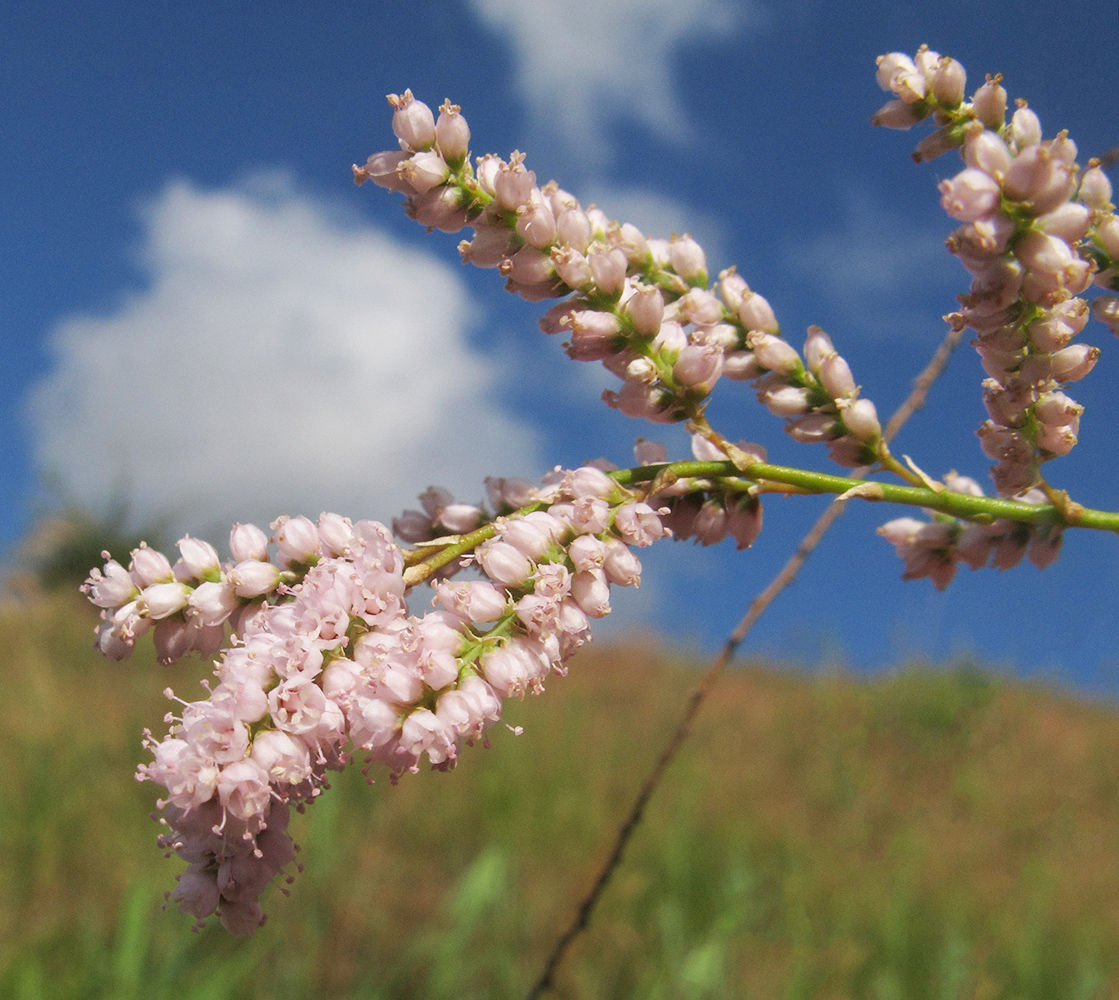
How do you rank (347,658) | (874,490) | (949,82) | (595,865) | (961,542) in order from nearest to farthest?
(347,658) → (874,490) → (949,82) → (961,542) → (595,865)

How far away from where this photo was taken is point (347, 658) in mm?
894

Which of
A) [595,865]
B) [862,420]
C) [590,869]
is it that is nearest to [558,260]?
[862,420]

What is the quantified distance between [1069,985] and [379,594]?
4844 mm

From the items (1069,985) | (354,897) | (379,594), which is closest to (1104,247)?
(379,594)

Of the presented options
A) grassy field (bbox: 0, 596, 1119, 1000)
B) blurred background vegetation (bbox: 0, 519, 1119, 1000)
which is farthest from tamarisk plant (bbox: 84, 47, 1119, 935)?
grassy field (bbox: 0, 596, 1119, 1000)

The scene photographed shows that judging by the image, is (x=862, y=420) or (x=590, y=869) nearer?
(x=862, y=420)

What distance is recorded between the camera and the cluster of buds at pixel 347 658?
2.82 ft

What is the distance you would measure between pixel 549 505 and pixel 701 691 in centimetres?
73

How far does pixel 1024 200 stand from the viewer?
916 millimetres

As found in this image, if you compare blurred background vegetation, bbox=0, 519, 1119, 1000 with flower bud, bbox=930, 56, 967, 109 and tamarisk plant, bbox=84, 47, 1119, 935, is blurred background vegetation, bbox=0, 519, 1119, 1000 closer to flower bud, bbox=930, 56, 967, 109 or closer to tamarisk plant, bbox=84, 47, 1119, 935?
tamarisk plant, bbox=84, 47, 1119, 935

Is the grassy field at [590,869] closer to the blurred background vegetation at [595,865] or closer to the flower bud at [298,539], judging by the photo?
the blurred background vegetation at [595,865]

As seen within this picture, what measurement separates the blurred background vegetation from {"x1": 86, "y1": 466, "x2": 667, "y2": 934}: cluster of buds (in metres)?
1.03

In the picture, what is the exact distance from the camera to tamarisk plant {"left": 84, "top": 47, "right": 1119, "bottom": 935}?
2.86 ft

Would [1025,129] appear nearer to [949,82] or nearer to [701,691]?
[949,82]
